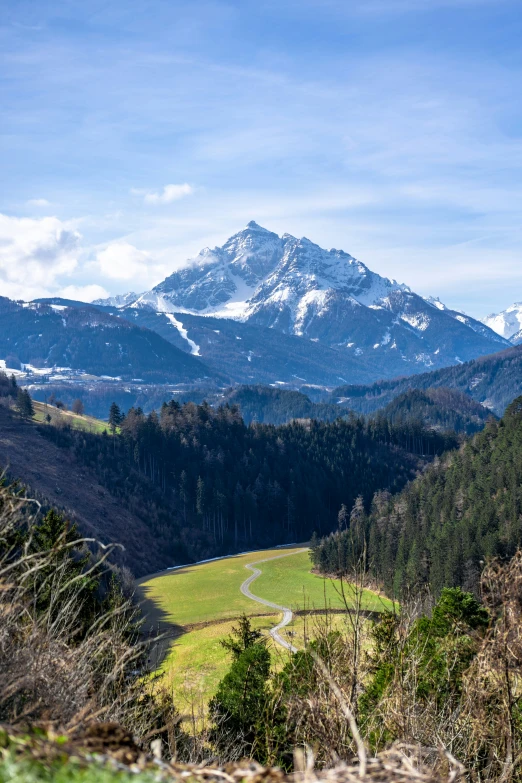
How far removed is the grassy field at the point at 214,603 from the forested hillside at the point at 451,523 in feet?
25.1

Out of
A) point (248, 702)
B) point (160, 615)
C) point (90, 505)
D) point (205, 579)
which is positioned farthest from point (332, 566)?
point (248, 702)

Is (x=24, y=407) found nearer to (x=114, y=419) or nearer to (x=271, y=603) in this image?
(x=114, y=419)

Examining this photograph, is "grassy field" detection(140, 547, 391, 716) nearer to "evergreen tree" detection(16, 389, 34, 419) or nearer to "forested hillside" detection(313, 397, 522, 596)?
"forested hillside" detection(313, 397, 522, 596)

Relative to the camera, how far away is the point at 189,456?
588 ft

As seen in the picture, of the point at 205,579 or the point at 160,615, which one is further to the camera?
the point at 205,579

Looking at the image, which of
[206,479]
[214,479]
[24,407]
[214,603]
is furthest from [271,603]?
[24,407]

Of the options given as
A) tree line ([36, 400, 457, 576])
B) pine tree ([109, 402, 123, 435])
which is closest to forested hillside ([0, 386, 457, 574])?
tree line ([36, 400, 457, 576])

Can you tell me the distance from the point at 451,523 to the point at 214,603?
148 feet

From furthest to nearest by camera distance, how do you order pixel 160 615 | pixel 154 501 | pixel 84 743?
pixel 154 501 < pixel 160 615 < pixel 84 743

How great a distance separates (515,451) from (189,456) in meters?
88.2

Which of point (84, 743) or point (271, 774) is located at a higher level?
point (84, 743)

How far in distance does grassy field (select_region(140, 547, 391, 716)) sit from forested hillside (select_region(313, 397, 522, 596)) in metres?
7.64

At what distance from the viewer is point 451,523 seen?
362 feet

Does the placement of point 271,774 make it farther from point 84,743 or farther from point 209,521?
point 209,521
